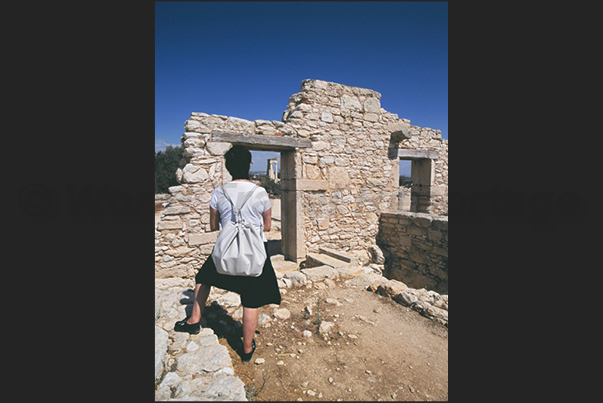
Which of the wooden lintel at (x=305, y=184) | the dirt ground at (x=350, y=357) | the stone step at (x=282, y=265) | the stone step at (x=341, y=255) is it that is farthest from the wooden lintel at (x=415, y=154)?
the dirt ground at (x=350, y=357)

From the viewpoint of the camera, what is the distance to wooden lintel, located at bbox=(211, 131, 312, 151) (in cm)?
469

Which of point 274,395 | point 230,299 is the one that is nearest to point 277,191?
point 230,299

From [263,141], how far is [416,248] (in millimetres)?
3800

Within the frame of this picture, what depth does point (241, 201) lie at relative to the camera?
1995mm

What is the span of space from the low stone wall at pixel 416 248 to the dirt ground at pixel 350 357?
101 inches

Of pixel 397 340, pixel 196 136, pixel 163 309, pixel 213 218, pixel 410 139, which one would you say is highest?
pixel 410 139

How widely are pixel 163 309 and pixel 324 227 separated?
3.67m

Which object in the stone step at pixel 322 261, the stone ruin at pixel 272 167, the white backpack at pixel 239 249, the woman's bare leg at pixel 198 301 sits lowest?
the stone step at pixel 322 261

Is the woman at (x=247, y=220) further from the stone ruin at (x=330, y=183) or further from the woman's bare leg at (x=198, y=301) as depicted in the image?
the stone ruin at (x=330, y=183)

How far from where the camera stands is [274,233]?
356 inches

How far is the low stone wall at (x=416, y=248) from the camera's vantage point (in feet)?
17.3

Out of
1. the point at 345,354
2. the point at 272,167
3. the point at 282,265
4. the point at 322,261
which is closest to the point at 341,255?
the point at 322,261
